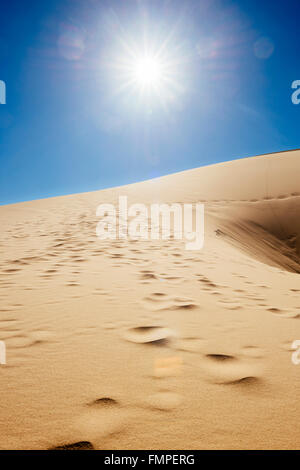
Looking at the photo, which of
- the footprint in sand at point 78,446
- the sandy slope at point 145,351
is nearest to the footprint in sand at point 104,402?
the sandy slope at point 145,351

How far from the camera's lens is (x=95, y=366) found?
1529mm

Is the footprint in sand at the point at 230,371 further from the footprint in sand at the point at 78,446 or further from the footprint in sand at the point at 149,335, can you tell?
the footprint in sand at the point at 78,446

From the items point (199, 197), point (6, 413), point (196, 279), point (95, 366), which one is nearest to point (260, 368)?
point (95, 366)

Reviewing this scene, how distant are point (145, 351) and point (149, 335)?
0.82 ft

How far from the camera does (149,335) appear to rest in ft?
6.47

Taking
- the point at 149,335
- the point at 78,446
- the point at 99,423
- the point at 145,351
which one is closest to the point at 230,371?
the point at 145,351

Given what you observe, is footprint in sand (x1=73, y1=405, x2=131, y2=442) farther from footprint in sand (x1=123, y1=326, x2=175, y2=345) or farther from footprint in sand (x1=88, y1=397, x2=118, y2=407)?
footprint in sand (x1=123, y1=326, x2=175, y2=345)

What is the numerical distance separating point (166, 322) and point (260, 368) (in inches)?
32.6

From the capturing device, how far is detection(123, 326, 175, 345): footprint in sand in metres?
1.88

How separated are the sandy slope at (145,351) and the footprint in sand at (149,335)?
0.05ft

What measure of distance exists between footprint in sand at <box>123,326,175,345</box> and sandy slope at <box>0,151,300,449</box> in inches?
0.6
